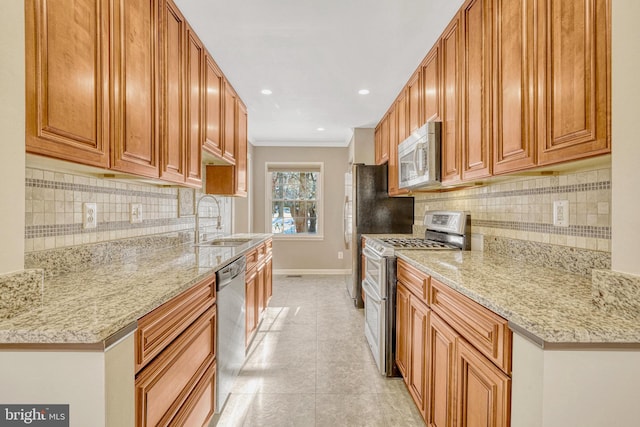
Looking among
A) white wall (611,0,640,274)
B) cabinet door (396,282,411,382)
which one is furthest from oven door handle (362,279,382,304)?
white wall (611,0,640,274)

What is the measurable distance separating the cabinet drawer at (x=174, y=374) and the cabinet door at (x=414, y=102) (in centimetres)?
217

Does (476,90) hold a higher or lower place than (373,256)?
higher

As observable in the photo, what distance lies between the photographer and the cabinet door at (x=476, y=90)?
62.3 inches

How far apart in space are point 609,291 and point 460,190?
1.67 meters

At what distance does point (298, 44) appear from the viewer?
222 cm

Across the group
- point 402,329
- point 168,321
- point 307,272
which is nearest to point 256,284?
point 402,329

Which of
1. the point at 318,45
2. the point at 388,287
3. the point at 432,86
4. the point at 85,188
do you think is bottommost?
the point at 388,287

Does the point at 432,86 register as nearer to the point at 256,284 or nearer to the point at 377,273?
the point at 377,273

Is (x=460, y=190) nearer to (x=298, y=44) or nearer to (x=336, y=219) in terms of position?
(x=298, y=44)

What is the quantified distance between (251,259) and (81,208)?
1329 millimetres

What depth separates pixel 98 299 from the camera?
3.13 ft

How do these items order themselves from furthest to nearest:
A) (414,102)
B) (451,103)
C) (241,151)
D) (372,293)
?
(241,151) → (414,102) → (372,293) → (451,103)

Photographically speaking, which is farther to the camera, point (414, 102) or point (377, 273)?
point (414, 102)

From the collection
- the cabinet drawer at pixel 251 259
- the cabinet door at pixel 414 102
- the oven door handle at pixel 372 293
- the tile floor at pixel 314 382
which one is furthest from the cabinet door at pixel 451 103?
the cabinet drawer at pixel 251 259
